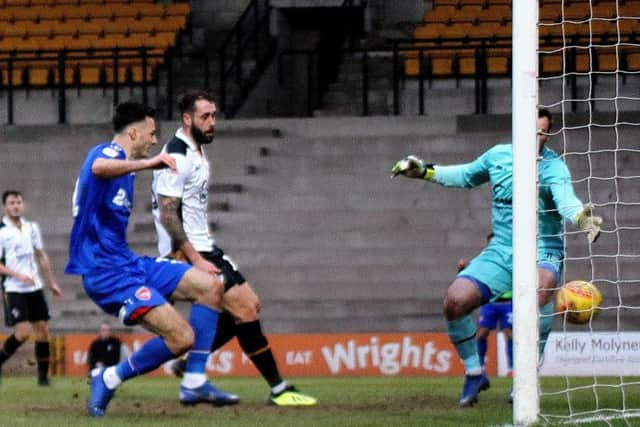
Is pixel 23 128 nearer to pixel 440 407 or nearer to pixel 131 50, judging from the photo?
pixel 131 50

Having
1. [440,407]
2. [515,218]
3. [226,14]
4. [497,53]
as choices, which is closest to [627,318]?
[497,53]

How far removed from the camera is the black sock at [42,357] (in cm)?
1422

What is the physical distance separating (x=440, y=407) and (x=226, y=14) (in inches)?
654

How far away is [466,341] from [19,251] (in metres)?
6.12

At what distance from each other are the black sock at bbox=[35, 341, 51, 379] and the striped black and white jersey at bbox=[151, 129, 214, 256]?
14.8 feet

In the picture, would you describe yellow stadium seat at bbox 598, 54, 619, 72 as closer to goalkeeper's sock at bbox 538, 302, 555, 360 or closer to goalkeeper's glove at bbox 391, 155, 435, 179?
goalkeeper's glove at bbox 391, 155, 435, 179

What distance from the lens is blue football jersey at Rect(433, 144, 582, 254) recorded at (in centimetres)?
946

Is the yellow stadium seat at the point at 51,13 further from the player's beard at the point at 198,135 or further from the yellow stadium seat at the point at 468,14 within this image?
the player's beard at the point at 198,135

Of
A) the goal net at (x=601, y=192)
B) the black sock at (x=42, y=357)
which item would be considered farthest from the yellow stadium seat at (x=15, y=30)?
the black sock at (x=42, y=357)

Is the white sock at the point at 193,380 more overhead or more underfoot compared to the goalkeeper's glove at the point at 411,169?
more underfoot

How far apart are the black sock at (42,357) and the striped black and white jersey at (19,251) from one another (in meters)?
0.53

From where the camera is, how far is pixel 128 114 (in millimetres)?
9406

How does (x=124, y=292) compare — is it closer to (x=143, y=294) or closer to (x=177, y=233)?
(x=143, y=294)

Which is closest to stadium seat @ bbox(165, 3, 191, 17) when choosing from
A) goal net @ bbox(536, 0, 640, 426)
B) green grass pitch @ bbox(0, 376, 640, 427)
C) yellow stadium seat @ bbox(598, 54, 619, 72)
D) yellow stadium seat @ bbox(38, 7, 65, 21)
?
yellow stadium seat @ bbox(38, 7, 65, 21)
